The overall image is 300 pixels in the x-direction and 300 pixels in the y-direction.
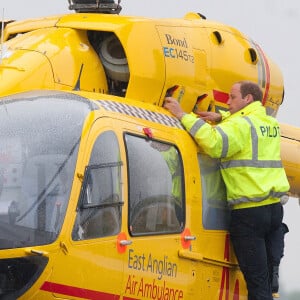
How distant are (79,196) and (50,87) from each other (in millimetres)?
1415

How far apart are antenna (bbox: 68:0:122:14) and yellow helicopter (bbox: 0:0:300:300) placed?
1 cm

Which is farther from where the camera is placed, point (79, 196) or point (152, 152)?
point (152, 152)

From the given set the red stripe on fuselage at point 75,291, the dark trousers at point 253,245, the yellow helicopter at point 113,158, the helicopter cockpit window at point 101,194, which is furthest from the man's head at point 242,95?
the red stripe on fuselage at point 75,291

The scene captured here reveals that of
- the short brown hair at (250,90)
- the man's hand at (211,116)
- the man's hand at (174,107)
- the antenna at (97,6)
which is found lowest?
the man's hand at (211,116)

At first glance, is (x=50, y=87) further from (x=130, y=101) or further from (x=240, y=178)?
(x=240, y=178)

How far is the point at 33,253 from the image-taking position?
21.7ft

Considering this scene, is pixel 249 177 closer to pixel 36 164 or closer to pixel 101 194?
pixel 101 194

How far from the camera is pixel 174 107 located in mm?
8359

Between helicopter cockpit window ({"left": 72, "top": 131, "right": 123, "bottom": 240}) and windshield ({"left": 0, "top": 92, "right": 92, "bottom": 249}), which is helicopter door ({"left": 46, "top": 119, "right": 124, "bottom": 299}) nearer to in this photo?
helicopter cockpit window ({"left": 72, "top": 131, "right": 123, "bottom": 240})

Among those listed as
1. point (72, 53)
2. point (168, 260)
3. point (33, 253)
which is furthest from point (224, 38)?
point (33, 253)

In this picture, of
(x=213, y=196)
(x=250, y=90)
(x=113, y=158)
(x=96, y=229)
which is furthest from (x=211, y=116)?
(x=96, y=229)

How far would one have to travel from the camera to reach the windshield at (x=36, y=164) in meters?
6.76

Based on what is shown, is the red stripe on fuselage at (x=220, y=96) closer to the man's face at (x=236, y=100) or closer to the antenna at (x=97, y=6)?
the man's face at (x=236, y=100)

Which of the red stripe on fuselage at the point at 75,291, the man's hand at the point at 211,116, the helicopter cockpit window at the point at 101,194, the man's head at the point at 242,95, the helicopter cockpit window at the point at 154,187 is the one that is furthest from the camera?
the man's hand at the point at 211,116
